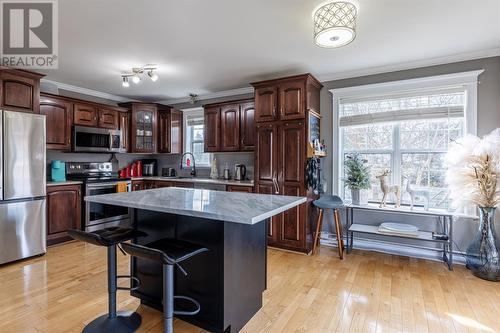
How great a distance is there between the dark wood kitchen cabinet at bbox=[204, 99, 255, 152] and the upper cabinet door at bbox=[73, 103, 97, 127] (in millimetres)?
1900

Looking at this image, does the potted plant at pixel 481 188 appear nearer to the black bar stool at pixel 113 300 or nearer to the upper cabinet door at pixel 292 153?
the upper cabinet door at pixel 292 153

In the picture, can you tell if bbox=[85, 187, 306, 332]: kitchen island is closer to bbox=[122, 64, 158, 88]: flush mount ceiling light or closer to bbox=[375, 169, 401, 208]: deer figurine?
bbox=[375, 169, 401, 208]: deer figurine

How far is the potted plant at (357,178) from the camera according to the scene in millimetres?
3590

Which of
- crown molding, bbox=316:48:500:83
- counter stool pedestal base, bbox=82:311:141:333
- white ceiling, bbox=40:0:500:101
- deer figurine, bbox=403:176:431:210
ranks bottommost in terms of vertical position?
counter stool pedestal base, bbox=82:311:141:333

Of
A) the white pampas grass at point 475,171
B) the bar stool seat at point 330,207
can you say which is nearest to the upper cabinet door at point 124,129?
the bar stool seat at point 330,207

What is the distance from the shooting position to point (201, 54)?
325 centimetres

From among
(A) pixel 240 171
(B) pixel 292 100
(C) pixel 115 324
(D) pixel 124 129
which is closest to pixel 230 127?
(A) pixel 240 171

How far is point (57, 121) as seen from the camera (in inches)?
161

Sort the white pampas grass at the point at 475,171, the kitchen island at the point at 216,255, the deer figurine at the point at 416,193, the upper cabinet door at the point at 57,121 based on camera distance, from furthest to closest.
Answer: the upper cabinet door at the point at 57,121
the deer figurine at the point at 416,193
the white pampas grass at the point at 475,171
the kitchen island at the point at 216,255

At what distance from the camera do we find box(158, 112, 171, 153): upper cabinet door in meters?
5.38

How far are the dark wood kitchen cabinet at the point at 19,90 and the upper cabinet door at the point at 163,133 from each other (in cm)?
215

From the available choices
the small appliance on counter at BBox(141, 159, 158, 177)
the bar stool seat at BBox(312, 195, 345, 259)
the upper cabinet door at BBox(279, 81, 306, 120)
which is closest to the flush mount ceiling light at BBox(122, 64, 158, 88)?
the upper cabinet door at BBox(279, 81, 306, 120)

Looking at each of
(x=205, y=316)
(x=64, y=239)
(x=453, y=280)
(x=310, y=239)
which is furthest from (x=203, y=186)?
(x=453, y=280)

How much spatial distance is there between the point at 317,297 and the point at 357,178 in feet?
5.78
